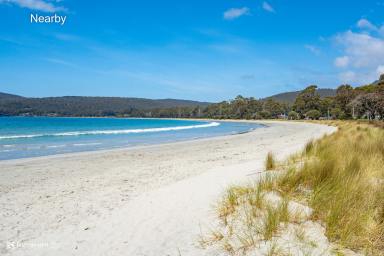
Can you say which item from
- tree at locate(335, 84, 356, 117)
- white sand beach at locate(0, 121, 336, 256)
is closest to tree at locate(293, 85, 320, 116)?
tree at locate(335, 84, 356, 117)

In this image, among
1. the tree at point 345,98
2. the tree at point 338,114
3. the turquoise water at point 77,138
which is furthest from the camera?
the tree at point 338,114

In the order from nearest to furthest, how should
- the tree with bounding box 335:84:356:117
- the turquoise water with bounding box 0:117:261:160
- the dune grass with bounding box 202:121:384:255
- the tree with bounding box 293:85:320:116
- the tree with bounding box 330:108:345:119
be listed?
the dune grass with bounding box 202:121:384:255
the turquoise water with bounding box 0:117:261:160
the tree with bounding box 335:84:356:117
the tree with bounding box 330:108:345:119
the tree with bounding box 293:85:320:116

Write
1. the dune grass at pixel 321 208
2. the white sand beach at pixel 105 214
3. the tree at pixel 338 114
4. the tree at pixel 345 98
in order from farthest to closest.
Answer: the tree at pixel 338 114
the tree at pixel 345 98
the white sand beach at pixel 105 214
the dune grass at pixel 321 208

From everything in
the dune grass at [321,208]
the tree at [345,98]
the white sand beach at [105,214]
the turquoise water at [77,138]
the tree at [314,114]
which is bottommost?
the turquoise water at [77,138]

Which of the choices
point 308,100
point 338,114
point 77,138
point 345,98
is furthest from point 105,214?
point 308,100

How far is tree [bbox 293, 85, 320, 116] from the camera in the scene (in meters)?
89.1

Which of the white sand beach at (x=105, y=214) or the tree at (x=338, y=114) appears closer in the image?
the white sand beach at (x=105, y=214)

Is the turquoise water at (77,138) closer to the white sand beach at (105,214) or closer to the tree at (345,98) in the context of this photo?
the white sand beach at (105,214)

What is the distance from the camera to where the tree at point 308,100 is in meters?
89.1

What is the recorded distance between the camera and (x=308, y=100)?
90.4 metres

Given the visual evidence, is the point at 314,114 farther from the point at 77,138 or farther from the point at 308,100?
the point at 77,138

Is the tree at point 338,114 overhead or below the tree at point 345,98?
below

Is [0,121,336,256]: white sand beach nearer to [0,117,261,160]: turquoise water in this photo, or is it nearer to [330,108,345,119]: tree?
[0,117,261,160]: turquoise water

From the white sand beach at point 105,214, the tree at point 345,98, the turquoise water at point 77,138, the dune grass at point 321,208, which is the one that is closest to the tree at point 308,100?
the tree at point 345,98
